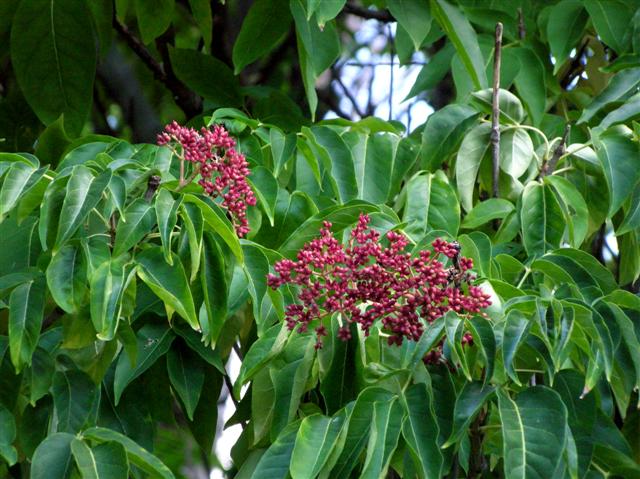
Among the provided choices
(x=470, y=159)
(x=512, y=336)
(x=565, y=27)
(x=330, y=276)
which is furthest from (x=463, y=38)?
(x=512, y=336)

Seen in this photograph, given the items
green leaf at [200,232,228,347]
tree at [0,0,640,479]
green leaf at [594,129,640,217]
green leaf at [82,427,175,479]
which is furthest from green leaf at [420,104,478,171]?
green leaf at [82,427,175,479]

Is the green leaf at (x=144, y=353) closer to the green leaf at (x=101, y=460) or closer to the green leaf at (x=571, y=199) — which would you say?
the green leaf at (x=101, y=460)

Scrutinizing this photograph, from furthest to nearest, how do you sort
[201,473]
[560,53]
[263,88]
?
[201,473], [263,88], [560,53]

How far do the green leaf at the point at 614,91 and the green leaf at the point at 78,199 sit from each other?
1085mm

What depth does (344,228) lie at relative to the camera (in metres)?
1.99

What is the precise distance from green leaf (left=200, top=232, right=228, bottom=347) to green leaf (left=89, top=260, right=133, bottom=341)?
128mm

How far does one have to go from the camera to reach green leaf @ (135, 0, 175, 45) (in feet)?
8.96

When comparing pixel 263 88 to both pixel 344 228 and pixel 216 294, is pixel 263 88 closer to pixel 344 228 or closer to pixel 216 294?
pixel 344 228

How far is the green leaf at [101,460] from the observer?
1.71m

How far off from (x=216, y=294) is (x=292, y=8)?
0.81m

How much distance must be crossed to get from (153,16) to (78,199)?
1.09 meters

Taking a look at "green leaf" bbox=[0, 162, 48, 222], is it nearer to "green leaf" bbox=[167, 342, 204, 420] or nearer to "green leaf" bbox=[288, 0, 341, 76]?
"green leaf" bbox=[167, 342, 204, 420]

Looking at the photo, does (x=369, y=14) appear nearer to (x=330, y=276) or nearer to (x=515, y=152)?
(x=515, y=152)

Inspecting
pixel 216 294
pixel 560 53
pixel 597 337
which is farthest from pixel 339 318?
pixel 560 53
